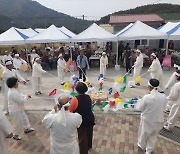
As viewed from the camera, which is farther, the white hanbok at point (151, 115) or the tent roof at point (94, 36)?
the tent roof at point (94, 36)

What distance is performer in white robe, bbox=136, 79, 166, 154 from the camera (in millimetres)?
4113

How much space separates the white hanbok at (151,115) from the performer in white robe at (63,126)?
63.1 inches

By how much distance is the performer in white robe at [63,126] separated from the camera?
9.98 feet

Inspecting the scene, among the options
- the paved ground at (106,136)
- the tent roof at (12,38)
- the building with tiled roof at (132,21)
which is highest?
the building with tiled roof at (132,21)

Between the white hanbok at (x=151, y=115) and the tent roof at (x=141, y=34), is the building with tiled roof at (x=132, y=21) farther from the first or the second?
the white hanbok at (x=151, y=115)

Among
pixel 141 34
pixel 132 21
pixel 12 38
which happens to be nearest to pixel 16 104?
pixel 141 34

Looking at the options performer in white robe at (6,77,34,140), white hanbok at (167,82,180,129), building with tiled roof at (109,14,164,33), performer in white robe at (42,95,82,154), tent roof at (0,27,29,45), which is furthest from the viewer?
building with tiled roof at (109,14,164,33)

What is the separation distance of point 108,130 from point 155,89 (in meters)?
1.88

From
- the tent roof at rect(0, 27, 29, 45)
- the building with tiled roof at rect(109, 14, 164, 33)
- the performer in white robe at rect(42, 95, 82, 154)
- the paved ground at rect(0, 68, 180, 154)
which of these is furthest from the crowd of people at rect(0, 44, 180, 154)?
the building with tiled roof at rect(109, 14, 164, 33)

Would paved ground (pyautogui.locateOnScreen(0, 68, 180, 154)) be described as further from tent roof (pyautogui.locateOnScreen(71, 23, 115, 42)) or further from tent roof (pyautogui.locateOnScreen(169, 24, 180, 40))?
tent roof (pyautogui.locateOnScreen(169, 24, 180, 40))

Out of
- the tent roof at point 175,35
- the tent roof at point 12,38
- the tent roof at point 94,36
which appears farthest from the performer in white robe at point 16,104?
the tent roof at point 175,35

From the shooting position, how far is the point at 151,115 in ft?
13.8

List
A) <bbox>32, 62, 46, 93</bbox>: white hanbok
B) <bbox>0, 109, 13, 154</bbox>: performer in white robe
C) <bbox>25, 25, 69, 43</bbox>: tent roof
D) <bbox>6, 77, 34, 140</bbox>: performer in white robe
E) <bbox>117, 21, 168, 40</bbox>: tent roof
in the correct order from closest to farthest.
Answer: <bbox>0, 109, 13, 154</bbox>: performer in white robe, <bbox>6, 77, 34, 140</bbox>: performer in white robe, <bbox>32, 62, 46, 93</bbox>: white hanbok, <bbox>117, 21, 168, 40</bbox>: tent roof, <bbox>25, 25, 69, 43</bbox>: tent roof

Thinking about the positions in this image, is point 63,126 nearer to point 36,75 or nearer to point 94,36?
point 36,75
